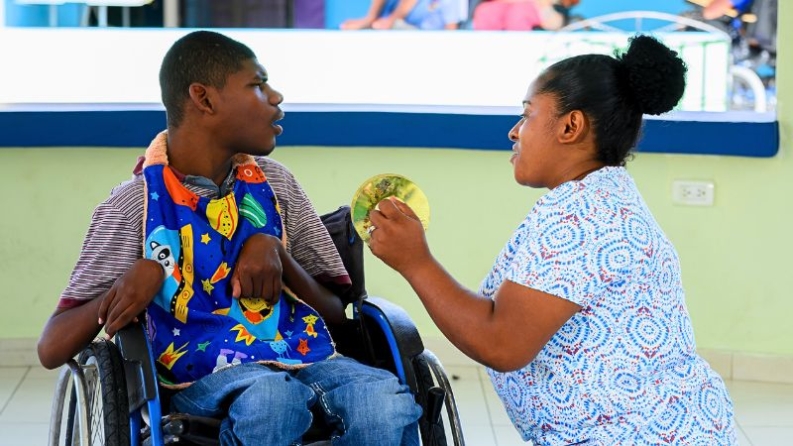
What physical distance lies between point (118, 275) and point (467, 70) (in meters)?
2.08

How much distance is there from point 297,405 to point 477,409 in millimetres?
1637

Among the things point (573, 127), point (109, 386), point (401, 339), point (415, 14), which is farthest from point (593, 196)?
point (415, 14)

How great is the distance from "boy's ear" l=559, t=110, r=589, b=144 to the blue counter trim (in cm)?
188

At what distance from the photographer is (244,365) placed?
213cm

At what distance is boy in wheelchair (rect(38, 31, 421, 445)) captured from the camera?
81.0 inches

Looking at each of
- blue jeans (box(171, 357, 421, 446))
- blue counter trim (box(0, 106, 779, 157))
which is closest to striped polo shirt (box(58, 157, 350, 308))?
blue jeans (box(171, 357, 421, 446))

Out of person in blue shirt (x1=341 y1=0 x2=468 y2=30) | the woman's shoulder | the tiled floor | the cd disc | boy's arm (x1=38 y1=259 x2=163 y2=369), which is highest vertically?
person in blue shirt (x1=341 y1=0 x2=468 y2=30)

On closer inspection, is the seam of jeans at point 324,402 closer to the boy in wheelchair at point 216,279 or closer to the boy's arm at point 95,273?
the boy in wheelchair at point 216,279

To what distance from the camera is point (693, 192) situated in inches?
149

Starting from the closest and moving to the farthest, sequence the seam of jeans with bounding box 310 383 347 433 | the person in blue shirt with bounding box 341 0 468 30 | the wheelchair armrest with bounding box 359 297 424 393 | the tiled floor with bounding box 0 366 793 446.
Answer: the seam of jeans with bounding box 310 383 347 433 → the wheelchair armrest with bounding box 359 297 424 393 → the tiled floor with bounding box 0 366 793 446 → the person in blue shirt with bounding box 341 0 468 30

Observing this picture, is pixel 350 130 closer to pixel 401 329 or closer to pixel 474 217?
pixel 474 217

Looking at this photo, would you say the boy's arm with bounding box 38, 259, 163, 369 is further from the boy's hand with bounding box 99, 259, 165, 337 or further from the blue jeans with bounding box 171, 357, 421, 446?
the blue jeans with bounding box 171, 357, 421, 446

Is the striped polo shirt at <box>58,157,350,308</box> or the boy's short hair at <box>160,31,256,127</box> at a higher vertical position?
the boy's short hair at <box>160,31,256,127</box>

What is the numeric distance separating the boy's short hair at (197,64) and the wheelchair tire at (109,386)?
0.45m
